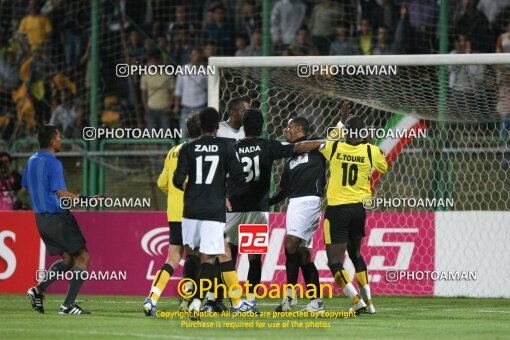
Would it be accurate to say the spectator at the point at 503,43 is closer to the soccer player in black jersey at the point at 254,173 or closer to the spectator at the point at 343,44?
the spectator at the point at 343,44

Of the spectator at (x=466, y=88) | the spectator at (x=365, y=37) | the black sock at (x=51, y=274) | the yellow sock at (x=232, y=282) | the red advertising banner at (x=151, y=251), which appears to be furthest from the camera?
the spectator at (x=365, y=37)

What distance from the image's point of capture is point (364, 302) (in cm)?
1255

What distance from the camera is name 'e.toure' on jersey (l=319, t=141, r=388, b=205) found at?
1251cm

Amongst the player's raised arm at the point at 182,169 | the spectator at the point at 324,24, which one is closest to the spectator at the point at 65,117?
the spectator at the point at 324,24

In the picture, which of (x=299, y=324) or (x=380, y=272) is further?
(x=380, y=272)

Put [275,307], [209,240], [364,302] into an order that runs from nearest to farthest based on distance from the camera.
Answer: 1. [209,240]
2. [364,302]
3. [275,307]

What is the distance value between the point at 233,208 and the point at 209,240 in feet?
5.81

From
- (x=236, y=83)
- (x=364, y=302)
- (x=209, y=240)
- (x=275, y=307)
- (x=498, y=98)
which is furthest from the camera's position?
(x=236, y=83)

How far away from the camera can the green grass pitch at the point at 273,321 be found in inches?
388

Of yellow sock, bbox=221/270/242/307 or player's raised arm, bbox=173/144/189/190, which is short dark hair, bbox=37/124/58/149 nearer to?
player's raised arm, bbox=173/144/189/190

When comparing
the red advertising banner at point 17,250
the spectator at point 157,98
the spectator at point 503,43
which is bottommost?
the red advertising banner at point 17,250

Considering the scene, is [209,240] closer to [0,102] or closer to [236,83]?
[236,83]

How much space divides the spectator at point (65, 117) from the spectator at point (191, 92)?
1972 mm

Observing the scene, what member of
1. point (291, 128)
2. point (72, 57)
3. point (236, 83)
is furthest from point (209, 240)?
point (72, 57)
